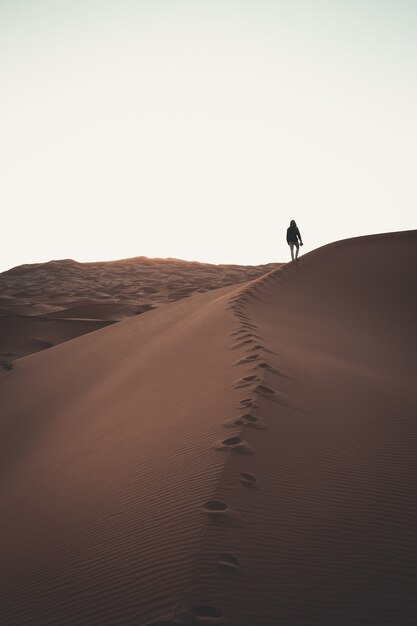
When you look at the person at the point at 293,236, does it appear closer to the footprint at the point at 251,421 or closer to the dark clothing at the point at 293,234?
the dark clothing at the point at 293,234

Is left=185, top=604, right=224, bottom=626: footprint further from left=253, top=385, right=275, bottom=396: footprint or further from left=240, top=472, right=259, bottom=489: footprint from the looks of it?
left=253, top=385, right=275, bottom=396: footprint

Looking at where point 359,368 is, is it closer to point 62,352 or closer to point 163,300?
point 62,352

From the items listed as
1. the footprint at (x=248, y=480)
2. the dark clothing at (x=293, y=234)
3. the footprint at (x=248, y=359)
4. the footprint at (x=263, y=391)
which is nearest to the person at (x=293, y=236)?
the dark clothing at (x=293, y=234)

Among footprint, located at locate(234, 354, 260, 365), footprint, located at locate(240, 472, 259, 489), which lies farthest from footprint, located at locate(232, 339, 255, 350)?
footprint, located at locate(240, 472, 259, 489)

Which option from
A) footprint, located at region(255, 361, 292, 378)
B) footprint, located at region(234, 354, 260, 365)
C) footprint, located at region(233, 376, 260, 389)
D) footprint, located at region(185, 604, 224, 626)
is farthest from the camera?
footprint, located at region(234, 354, 260, 365)

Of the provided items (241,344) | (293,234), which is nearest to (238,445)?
(241,344)

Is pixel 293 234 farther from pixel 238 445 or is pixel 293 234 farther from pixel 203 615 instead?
pixel 203 615

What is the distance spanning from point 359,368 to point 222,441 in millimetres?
3576

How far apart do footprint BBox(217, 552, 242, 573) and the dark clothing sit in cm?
1243

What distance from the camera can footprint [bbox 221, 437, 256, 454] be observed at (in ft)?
11.4

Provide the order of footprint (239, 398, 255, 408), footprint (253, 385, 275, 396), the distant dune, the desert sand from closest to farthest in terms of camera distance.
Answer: the desert sand
footprint (239, 398, 255, 408)
footprint (253, 385, 275, 396)
the distant dune

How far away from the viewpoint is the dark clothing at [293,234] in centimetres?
1412

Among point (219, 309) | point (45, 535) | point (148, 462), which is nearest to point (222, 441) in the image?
point (148, 462)

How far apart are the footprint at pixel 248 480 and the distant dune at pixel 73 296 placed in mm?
12362
